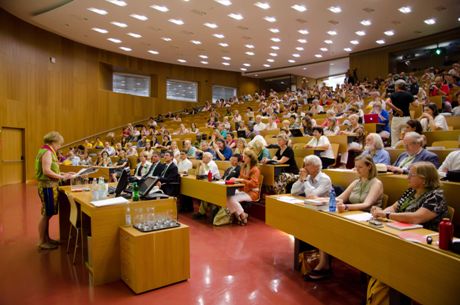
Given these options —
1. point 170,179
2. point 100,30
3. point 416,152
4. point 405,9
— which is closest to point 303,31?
point 405,9

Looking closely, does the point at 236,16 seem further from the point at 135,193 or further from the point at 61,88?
the point at 135,193

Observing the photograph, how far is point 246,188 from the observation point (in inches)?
190

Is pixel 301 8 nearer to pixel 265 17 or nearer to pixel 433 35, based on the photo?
pixel 265 17

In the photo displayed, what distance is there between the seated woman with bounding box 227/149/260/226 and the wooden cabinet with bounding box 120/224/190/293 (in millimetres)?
1858

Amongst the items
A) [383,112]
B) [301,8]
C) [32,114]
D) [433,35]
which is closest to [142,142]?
[32,114]

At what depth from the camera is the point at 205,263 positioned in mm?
3260

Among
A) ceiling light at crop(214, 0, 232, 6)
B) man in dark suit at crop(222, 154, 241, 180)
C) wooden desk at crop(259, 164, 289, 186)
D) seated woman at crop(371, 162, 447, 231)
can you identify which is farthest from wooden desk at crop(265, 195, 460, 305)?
ceiling light at crop(214, 0, 232, 6)

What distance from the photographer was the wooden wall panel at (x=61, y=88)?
10.0 meters

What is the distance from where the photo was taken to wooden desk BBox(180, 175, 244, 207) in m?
4.54

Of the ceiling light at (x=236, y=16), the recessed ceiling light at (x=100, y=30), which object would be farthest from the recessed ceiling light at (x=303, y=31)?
the recessed ceiling light at (x=100, y=30)

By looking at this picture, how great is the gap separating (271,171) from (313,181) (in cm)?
168

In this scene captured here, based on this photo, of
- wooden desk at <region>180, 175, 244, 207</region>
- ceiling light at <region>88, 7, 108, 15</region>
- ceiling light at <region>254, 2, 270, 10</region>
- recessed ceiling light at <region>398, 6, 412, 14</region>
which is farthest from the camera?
recessed ceiling light at <region>398, 6, 412, 14</region>

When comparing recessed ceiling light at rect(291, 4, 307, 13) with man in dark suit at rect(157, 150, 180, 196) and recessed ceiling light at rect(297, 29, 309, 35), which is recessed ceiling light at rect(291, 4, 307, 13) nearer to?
recessed ceiling light at rect(297, 29, 309, 35)

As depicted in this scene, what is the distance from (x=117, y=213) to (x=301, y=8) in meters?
8.24
